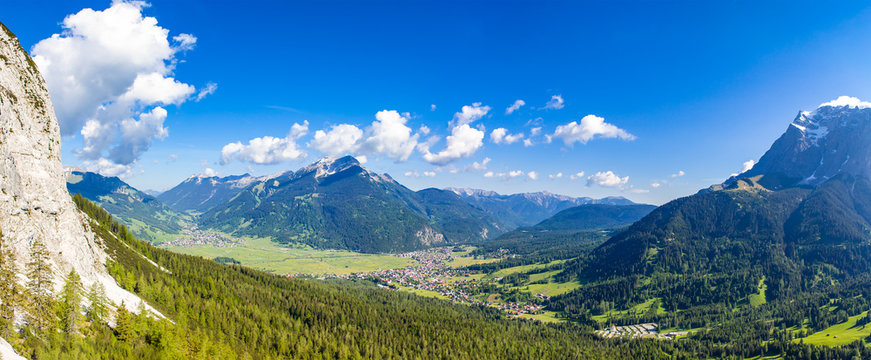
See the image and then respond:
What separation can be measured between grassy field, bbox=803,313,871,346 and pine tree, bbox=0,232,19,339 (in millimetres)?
240193

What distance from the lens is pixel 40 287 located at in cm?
5141

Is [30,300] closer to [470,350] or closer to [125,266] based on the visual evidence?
[125,266]

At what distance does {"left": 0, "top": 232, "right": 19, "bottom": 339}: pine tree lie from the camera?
4294cm

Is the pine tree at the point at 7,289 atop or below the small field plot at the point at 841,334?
atop

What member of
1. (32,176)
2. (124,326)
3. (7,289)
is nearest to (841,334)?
(124,326)

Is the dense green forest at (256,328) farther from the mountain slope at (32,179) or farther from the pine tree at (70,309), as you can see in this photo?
the mountain slope at (32,179)

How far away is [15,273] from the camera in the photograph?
49.6 m

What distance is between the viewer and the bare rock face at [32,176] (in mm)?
52594

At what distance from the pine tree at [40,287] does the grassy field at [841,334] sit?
23904 cm

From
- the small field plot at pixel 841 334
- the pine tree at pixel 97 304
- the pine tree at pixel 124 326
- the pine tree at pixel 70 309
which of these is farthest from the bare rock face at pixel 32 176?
the small field plot at pixel 841 334

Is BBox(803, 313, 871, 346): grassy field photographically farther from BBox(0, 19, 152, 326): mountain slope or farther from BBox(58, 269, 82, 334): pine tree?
BBox(0, 19, 152, 326): mountain slope

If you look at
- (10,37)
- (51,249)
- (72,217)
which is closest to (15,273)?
(51,249)

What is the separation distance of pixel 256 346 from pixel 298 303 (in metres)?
40.2

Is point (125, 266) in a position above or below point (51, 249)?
below
